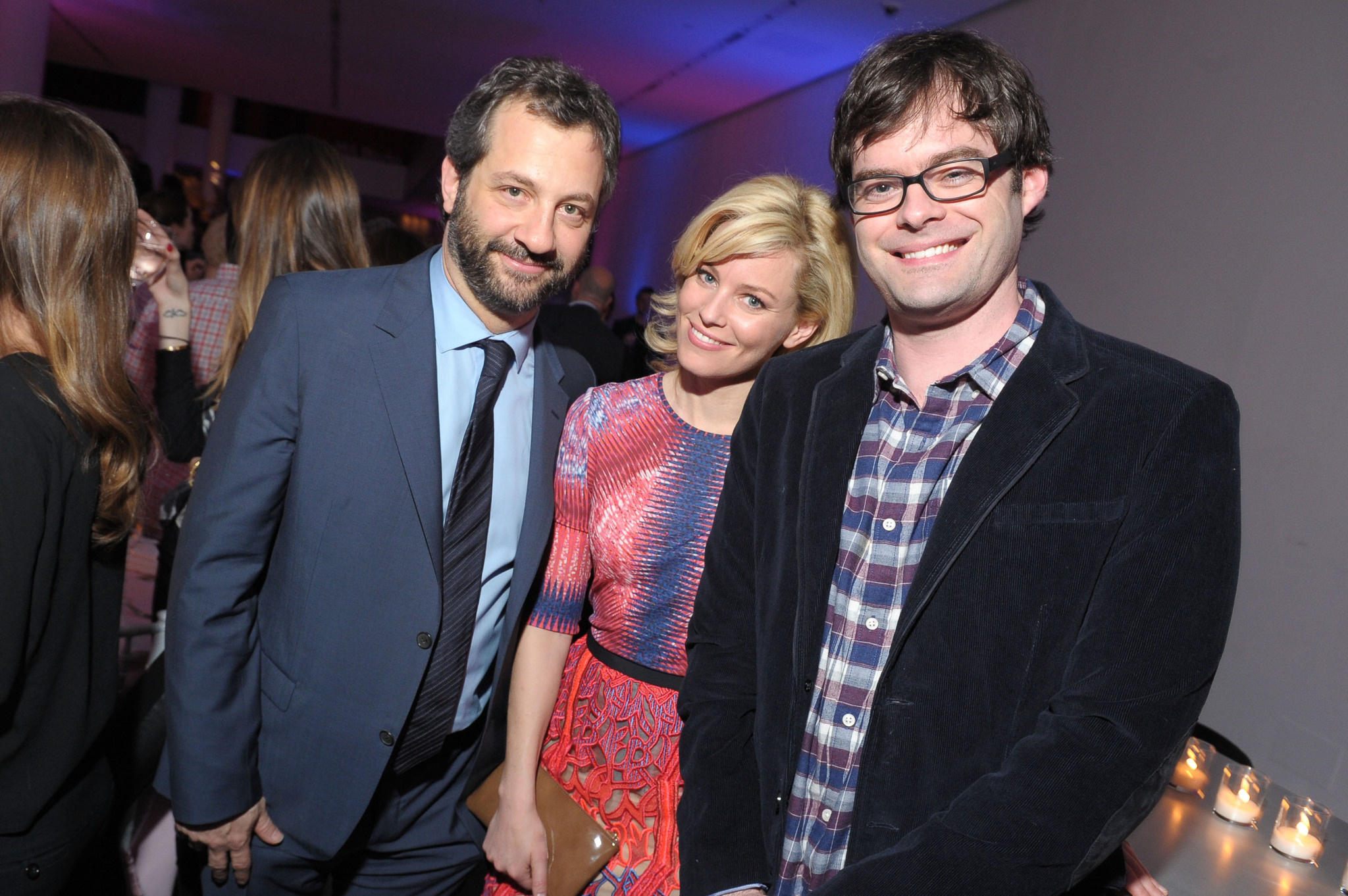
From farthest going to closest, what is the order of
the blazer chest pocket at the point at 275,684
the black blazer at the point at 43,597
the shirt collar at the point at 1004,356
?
the blazer chest pocket at the point at 275,684
the black blazer at the point at 43,597
the shirt collar at the point at 1004,356

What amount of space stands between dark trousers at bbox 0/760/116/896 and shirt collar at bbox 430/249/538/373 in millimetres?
955

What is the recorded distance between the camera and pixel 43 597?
56.4 inches

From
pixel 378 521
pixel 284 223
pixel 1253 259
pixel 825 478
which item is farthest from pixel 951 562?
pixel 1253 259

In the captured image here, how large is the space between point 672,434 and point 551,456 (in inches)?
9.6

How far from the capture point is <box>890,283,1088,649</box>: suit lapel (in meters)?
1.15

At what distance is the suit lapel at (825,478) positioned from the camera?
4.27 ft

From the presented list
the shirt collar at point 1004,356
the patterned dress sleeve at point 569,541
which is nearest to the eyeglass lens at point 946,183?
the shirt collar at point 1004,356

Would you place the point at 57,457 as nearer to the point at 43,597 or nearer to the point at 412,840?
the point at 43,597

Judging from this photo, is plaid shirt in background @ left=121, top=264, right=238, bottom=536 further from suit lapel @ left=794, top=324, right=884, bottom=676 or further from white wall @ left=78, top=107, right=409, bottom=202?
white wall @ left=78, top=107, right=409, bottom=202

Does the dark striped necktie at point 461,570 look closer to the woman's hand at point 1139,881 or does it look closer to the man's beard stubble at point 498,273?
the man's beard stubble at point 498,273

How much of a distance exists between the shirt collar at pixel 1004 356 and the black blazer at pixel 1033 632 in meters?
0.04

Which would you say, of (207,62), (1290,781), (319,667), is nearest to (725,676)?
(319,667)

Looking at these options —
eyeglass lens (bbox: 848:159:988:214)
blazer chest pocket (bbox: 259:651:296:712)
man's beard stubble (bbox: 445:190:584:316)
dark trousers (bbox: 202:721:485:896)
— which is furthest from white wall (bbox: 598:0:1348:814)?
blazer chest pocket (bbox: 259:651:296:712)

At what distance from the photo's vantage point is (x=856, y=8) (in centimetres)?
682
